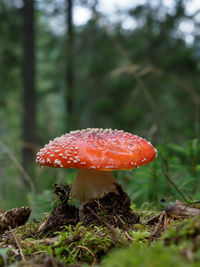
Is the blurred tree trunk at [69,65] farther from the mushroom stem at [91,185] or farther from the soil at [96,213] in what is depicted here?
the soil at [96,213]

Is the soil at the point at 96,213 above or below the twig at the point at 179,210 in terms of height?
below

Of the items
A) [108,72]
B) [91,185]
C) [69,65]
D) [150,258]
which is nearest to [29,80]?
[69,65]

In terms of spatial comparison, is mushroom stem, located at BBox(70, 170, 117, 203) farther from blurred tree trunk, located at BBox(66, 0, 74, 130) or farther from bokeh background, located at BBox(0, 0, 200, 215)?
blurred tree trunk, located at BBox(66, 0, 74, 130)

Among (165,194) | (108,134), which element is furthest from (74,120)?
(108,134)

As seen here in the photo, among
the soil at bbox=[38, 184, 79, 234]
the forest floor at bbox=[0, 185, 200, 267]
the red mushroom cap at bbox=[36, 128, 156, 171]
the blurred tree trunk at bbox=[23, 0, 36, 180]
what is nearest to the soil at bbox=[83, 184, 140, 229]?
the forest floor at bbox=[0, 185, 200, 267]

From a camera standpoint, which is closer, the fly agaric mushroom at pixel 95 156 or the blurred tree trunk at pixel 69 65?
the fly agaric mushroom at pixel 95 156

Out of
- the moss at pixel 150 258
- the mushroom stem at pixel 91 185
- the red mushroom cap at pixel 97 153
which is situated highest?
the red mushroom cap at pixel 97 153

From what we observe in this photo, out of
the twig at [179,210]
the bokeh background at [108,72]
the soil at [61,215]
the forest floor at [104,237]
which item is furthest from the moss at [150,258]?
the bokeh background at [108,72]
